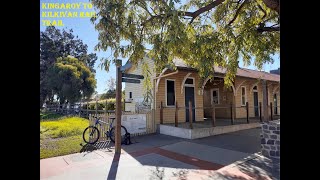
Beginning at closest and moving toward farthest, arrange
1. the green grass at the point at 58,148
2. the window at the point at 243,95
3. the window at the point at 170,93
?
1. the green grass at the point at 58,148
2. the window at the point at 170,93
3. the window at the point at 243,95

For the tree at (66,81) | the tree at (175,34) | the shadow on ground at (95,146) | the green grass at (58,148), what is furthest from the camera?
the tree at (66,81)

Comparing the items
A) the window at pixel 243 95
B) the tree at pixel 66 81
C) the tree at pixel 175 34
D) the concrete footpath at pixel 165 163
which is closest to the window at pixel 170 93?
the concrete footpath at pixel 165 163

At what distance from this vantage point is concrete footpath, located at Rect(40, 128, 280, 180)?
5012mm

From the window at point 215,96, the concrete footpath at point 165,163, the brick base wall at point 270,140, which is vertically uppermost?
the window at point 215,96

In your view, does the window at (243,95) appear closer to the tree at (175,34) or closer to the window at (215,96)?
the window at (215,96)

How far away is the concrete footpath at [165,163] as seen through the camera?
501 centimetres

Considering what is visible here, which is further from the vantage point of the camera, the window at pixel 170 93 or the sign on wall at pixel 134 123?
the window at pixel 170 93

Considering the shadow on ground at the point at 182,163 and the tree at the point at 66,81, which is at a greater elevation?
Result: the tree at the point at 66,81

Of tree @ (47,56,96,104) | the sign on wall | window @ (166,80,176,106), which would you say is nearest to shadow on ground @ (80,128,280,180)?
the sign on wall

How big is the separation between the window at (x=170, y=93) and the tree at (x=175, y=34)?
511cm

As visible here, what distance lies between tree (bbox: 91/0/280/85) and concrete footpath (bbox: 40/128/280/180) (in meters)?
2.43
